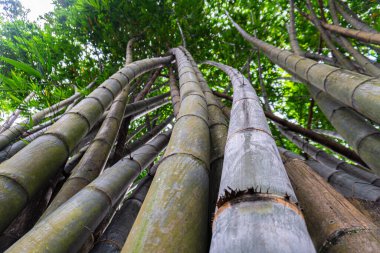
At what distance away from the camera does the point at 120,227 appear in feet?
4.64

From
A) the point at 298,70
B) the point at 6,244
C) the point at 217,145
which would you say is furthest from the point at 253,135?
the point at 298,70

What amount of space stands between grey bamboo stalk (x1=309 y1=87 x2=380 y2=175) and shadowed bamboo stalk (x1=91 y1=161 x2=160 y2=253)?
4.14 ft

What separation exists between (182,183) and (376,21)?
5.41 meters

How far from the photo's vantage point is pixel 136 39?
432 centimetres

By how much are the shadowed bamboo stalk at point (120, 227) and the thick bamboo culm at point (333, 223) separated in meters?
0.74

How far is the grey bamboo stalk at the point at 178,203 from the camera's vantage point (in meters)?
0.68

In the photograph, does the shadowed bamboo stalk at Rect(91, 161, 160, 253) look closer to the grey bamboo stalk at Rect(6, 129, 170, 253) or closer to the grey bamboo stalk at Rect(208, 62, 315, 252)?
the grey bamboo stalk at Rect(6, 129, 170, 253)

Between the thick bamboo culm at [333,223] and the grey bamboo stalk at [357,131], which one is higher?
the grey bamboo stalk at [357,131]

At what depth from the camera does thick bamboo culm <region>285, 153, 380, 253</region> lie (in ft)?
2.18

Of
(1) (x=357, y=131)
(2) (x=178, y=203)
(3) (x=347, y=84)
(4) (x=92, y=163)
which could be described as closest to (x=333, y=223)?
(2) (x=178, y=203)

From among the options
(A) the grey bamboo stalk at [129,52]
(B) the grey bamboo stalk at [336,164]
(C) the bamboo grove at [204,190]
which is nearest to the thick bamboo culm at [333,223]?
(C) the bamboo grove at [204,190]

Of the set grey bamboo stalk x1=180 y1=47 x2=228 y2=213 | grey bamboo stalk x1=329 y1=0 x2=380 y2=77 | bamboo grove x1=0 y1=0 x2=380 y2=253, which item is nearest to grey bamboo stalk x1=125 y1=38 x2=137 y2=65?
bamboo grove x1=0 y1=0 x2=380 y2=253

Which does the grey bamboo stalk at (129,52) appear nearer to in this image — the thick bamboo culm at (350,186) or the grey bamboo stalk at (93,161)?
the grey bamboo stalk at (93,161)

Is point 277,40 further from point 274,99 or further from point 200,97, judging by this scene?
point 200,97
